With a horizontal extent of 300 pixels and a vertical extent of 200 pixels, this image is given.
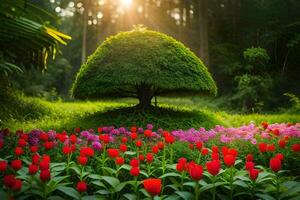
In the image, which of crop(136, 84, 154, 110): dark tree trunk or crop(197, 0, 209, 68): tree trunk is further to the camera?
crop(197, 0, 209, 68): tree trunk

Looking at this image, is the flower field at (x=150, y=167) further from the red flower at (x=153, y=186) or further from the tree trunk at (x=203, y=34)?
the tree trunk at (x=203, y=34)

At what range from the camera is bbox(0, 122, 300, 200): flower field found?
2846 mm

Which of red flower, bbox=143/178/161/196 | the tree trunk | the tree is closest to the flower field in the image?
red flower, bbox=143/178/161/196

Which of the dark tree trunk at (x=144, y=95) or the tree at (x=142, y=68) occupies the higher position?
the tree at (x=142, y=68)

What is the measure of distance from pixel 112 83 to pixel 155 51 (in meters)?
1.16

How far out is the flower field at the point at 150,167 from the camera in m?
2.85

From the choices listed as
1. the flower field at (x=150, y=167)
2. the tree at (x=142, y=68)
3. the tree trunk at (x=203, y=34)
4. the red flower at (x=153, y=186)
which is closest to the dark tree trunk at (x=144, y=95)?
the tree at (x=142, y=68)

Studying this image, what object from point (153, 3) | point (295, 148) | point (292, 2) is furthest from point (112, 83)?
point (153, 3)

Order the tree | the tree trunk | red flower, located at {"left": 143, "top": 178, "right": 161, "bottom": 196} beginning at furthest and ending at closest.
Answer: the tree trunk → the tree → red flower, located at {"left": 143, "top": 178, "right": 161, "bottom": 196}

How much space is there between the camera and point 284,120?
994 centimetres

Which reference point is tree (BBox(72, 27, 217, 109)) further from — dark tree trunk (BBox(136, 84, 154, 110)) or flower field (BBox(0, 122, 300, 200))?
flower field (BBox(0, 122, 300, 200))

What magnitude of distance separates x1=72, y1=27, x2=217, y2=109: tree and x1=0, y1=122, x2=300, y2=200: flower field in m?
1.61

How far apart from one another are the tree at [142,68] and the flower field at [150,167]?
63.3 inches

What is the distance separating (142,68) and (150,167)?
4219 mm
